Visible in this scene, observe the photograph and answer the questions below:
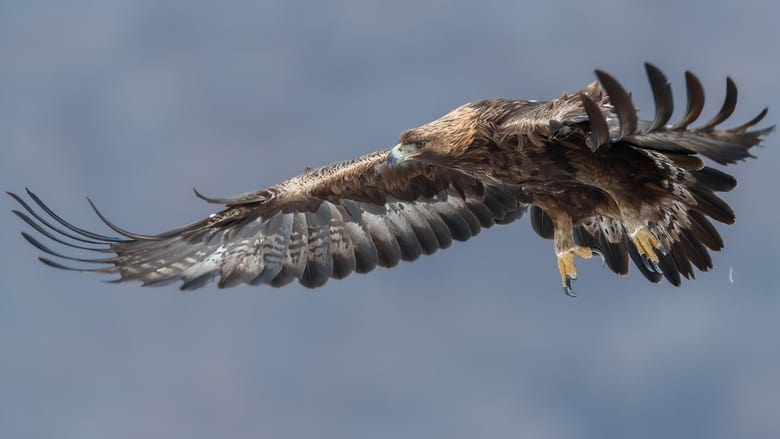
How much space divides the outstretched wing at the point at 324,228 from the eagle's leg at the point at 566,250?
3.29 feet

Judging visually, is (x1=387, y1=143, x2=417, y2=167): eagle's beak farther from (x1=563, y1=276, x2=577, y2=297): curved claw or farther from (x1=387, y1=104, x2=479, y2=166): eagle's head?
(x1=563, y1=276, x2=577, y2=297): curved claw

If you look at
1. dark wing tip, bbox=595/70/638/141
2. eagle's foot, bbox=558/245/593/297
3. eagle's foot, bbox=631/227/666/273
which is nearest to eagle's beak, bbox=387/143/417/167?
eagle's foot, bbox=558/245/593/297

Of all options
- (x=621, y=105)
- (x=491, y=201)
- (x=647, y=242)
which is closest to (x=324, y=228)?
(x=491, y=201)

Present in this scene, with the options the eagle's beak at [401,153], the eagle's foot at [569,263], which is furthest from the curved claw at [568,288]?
the eagle's beak at [401,153]

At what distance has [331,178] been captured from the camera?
39.6ft

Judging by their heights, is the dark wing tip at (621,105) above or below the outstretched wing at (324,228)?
below

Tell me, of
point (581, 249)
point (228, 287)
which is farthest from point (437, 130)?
point (228, 287)

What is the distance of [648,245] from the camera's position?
1089 cm

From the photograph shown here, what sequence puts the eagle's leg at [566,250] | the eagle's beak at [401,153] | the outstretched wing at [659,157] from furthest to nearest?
the eagle's leg at [566,250], the eagle's beak at [401,153], the outstretched wing at [659,157]

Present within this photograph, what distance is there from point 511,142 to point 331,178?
2476 mm

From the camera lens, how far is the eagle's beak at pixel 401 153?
425 inches

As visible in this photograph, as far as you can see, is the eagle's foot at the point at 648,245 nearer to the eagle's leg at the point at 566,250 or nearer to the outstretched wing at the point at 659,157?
the outstretched wing at the point at 659,157

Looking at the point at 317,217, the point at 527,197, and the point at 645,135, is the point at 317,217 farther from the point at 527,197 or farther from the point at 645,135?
the point at 645,135

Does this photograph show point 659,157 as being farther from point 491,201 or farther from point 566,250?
point 491,201
